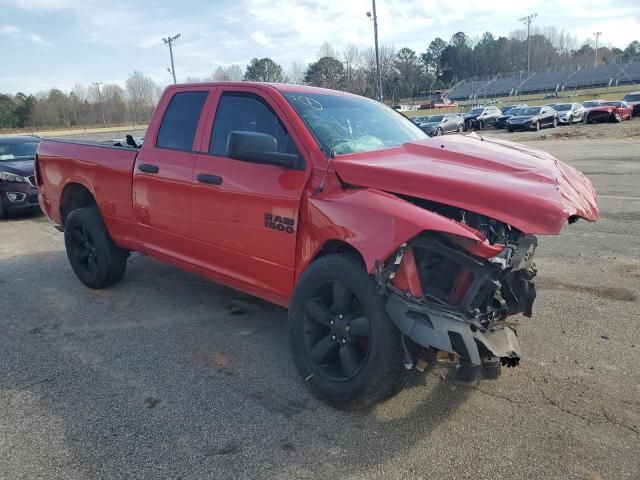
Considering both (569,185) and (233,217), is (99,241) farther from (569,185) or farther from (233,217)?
(569,185)

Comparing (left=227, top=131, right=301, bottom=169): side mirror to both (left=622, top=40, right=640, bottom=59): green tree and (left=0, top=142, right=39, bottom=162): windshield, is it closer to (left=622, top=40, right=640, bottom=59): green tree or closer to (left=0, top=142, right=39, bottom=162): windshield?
(left=0, top=142, right=39, bottom=162): windshield

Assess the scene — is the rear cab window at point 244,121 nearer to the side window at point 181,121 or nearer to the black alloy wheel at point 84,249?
the side window at point 181,121

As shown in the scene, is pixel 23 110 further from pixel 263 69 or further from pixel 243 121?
pixel 243 121

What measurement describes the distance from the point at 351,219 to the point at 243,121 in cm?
142

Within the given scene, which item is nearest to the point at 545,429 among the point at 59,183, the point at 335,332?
the point at 335,332

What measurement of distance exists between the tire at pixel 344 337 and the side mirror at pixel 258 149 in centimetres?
69

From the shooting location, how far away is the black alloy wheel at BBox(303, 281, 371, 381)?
9.83 ft

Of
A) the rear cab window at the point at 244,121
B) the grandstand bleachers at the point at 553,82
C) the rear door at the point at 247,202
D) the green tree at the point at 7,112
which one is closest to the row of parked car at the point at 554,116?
the rear cab window at the point at 244,121

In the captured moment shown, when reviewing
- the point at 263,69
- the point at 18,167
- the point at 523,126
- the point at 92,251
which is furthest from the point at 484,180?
the point at 263,69

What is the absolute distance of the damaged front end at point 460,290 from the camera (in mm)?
2602

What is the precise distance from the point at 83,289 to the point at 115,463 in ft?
10.6

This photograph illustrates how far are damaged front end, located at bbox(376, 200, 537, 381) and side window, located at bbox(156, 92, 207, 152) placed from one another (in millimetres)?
2254

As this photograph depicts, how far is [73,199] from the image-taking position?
5.71m

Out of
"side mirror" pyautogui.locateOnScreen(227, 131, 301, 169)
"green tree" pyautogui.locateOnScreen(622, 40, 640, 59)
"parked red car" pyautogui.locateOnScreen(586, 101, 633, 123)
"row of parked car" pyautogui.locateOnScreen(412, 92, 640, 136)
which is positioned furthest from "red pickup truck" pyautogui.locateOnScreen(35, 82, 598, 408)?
"green tree" pyautogui.locateOnScreen(622, 40, 640, 59)
